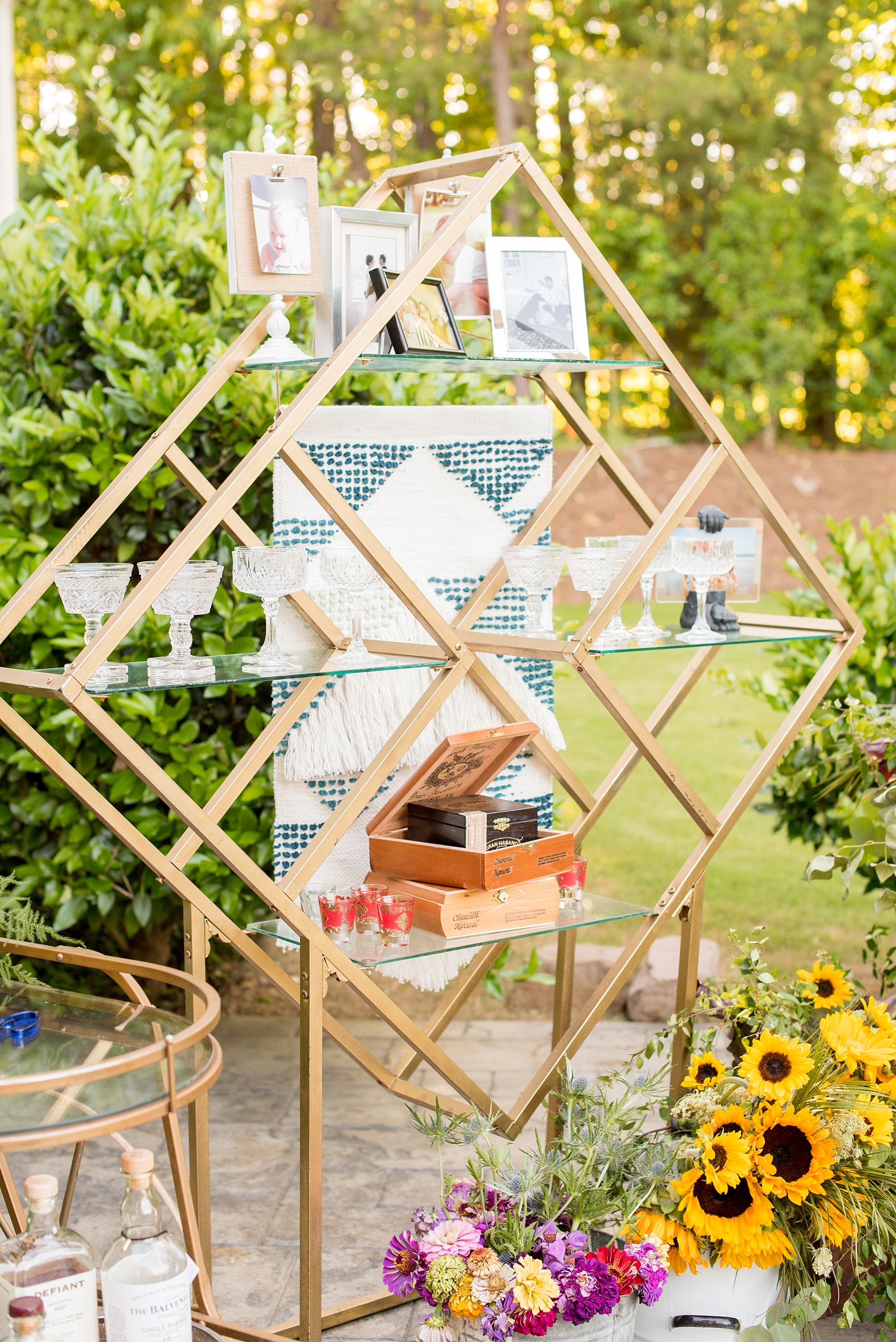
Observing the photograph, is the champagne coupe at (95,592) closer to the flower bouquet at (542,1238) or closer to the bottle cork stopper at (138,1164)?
the bottle cork stopper at (138,1164)

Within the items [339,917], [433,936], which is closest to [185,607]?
[339,917]

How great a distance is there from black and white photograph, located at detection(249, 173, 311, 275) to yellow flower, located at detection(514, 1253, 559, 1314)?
154 centimetres

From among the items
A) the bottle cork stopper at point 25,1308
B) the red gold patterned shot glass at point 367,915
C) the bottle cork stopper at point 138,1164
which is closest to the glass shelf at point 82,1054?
the bottle cork stopper at point 138,1164

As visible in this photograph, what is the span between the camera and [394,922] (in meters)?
2.13

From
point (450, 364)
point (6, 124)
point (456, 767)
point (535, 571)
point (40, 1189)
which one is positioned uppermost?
point (6, 124)

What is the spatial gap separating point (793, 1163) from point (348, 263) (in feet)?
5.24

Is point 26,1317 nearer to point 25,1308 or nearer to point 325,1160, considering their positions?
point 25,1308

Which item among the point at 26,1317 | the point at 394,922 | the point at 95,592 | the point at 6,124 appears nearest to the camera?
the point at 26,1317

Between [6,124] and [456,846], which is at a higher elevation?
[6,124]

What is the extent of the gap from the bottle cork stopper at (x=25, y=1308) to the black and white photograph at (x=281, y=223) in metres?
1.48

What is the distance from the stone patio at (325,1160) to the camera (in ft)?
7.97

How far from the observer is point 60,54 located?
1221cm

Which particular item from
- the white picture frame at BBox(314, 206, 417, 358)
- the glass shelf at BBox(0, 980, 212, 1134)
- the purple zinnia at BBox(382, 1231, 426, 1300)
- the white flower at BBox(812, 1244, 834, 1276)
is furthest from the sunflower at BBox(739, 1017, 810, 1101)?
the white picture frame at BBox(314, 206, 417, 358)

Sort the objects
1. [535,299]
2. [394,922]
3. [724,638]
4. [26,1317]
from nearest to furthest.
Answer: [26,1317] < [394,922] < [535,299] < [724,638]
